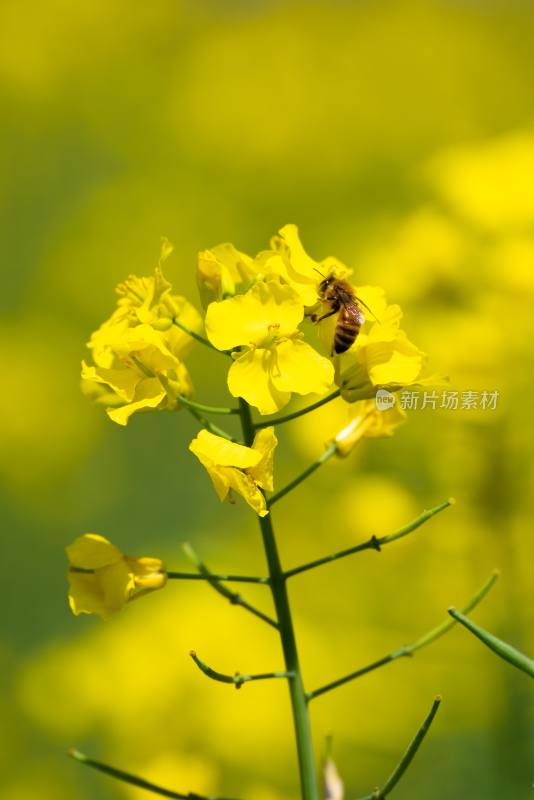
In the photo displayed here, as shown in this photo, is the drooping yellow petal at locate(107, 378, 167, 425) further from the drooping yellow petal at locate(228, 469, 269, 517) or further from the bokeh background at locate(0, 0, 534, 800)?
the bokeh background at locate(0, 0, 534, 800)

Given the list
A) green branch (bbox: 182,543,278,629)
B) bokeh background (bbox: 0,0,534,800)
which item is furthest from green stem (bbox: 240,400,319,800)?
bokeh background (bbox: 0,0,534,800)

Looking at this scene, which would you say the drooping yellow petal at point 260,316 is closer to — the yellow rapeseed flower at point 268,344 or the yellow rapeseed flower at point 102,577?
the yellow rapeseed flower at point 268,344

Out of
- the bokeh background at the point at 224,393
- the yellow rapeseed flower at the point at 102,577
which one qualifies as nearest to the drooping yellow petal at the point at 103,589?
the yellow rapeseed flower at the point at 102,577

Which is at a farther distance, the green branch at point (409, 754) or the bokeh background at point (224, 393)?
the bokeh background at point (224, 393)

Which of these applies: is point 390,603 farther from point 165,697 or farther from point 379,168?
point 379,168

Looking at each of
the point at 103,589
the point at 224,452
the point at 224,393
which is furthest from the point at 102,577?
the point at 224,393

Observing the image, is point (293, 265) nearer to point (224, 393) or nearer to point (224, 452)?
point (224, 452)
